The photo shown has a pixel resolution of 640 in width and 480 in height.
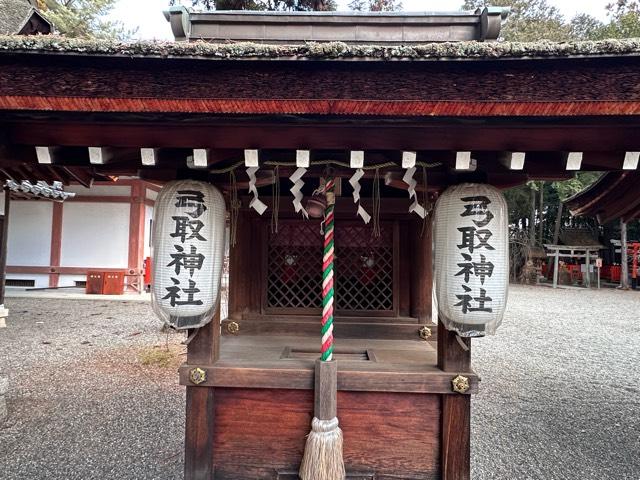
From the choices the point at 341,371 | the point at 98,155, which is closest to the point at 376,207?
the point at 341,371

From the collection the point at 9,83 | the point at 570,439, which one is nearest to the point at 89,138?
the point at 9,83

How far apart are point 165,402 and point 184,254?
3197 millimetres

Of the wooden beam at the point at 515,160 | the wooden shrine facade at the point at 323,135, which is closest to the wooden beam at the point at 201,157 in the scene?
the wooden shrine facade at the point at 323,135

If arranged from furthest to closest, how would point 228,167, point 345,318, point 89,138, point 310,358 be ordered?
point 345,318
point 310,358
point 228,167
point 89,138

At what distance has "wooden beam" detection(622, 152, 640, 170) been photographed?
2.27m

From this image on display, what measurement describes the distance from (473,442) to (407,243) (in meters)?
Result: 2.33

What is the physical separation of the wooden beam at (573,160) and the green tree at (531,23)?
62.4ft

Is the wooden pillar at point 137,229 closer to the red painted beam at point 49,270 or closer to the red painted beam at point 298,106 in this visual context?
the red painted beam at point 49,270

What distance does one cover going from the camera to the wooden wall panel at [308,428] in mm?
2682

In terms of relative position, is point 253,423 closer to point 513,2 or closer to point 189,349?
point 189,349

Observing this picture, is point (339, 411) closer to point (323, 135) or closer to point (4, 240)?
point (323, 135)

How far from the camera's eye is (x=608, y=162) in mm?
2361

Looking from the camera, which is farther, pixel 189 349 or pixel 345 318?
pixel 345 318

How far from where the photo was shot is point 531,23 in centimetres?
1870
